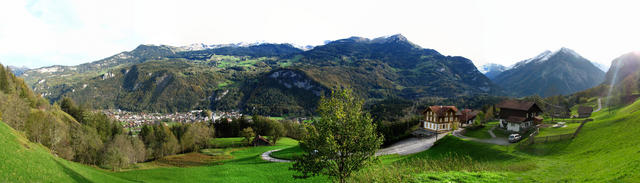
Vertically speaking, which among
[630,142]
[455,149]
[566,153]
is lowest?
[455,149]

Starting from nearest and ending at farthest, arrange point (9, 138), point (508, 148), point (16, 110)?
point (9, 138) < point (508, 148) < point (16, 110)

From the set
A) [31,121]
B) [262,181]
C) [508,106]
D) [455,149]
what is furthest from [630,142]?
[31,121]

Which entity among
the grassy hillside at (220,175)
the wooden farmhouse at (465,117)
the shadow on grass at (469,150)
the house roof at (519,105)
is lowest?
the grassy hillside at (220,175)

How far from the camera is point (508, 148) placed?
3434 cm

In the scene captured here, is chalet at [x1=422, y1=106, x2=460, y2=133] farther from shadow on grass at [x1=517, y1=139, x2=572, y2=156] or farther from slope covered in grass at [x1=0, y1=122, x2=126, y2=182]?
slope covered in grass at [x1=0, y1=122, x2=126, y2=182]

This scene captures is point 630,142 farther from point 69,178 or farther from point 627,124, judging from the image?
point 69,178

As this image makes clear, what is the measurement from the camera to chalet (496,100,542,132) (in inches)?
2045

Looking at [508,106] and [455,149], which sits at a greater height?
[508,106]

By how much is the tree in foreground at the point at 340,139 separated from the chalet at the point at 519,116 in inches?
1962

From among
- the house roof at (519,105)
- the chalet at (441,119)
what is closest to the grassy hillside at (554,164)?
the house roof at (519,105)

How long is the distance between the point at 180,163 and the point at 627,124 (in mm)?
70906

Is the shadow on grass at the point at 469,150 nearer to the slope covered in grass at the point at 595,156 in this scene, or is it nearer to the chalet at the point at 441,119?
the slope covered in grass at the point at 595,156

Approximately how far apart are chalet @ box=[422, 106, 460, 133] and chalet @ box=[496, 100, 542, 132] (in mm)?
16203

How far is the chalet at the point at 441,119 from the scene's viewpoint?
7416cm
